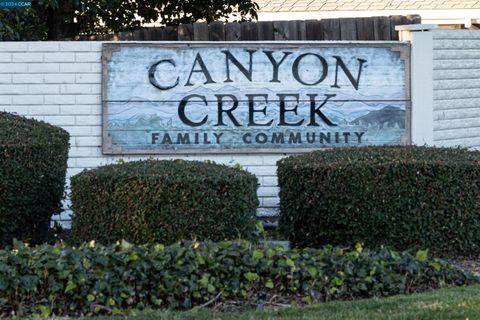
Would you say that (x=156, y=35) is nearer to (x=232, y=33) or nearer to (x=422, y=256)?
(x=232, y=33)

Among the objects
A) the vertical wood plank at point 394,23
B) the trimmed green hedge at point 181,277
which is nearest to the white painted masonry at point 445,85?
the vertical wood plank at point 394,23

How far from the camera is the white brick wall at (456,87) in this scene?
10.9 metres

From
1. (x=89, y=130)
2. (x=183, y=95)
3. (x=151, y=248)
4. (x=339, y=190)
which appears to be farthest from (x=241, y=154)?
(x=151, y=248)

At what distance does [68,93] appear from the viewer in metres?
10.6

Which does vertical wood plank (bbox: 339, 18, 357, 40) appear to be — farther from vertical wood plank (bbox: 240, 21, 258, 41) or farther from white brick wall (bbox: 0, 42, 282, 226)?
white brick wall (bbox: 0, 42, 282, 226)

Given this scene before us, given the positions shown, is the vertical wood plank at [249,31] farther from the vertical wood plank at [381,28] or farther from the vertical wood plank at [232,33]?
the vertical wood plank at [381,28]

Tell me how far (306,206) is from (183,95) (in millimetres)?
2642

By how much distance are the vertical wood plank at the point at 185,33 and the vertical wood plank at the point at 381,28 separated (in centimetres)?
222

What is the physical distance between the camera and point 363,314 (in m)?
6.28

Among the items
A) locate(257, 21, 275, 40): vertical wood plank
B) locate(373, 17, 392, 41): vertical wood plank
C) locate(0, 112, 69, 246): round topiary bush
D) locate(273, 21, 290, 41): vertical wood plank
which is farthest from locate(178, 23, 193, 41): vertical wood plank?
locate(0, 112, 69, 246): round topiary bush

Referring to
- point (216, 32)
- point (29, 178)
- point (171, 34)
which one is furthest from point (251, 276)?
point (171, 34)

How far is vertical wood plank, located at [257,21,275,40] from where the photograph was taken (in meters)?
11.7

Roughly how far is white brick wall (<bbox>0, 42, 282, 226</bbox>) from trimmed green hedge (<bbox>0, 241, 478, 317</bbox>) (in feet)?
11.2

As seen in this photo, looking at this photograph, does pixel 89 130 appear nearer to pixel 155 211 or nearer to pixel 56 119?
pixel 56 119
